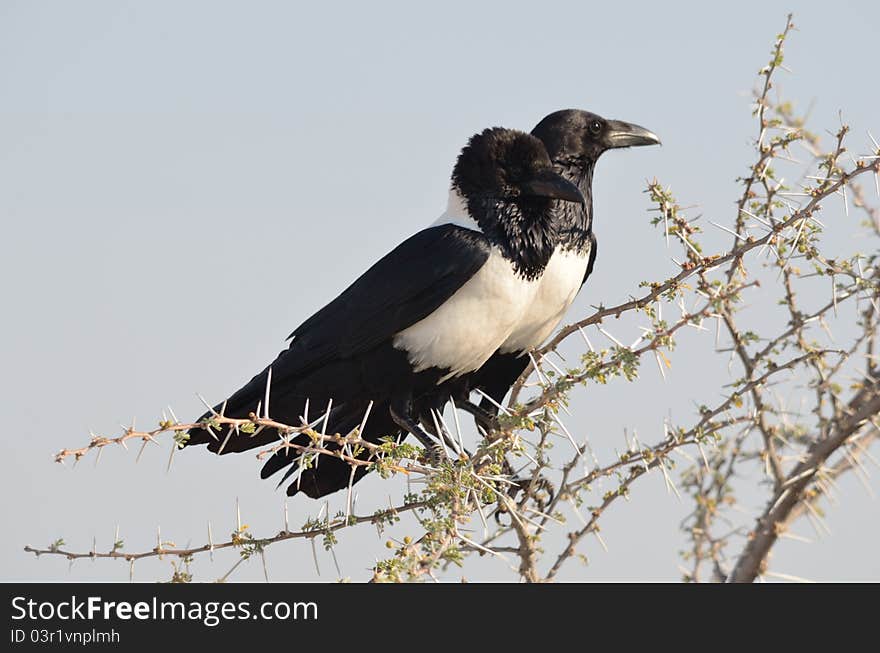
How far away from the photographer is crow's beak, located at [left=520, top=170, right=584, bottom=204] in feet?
16.8

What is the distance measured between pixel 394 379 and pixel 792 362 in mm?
1755

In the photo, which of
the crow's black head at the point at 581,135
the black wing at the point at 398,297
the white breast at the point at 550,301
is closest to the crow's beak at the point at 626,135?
the crow's black head at the point at 581,135

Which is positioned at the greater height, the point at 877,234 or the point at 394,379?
the point at 394,379

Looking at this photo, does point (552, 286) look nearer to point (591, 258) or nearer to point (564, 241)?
point (564, 241)

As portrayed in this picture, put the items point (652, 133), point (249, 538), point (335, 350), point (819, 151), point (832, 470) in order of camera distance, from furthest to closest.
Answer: point (652, 133), point (335, 350), point (819, 151), point (832, 470), point (249, 538)

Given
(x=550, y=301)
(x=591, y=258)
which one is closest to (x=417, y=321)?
(x=550, y=301)

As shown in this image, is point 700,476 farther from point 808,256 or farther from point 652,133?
point 652,133

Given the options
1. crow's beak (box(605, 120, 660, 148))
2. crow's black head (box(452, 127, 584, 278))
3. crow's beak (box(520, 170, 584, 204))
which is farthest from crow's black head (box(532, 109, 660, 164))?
crow's beak (box(520, 170, 584, 204))

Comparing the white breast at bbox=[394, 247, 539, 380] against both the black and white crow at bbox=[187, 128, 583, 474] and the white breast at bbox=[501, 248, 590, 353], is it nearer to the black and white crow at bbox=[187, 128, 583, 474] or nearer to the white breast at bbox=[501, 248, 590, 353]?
the black and white crow at bbox=[187, 128, 583, 474]

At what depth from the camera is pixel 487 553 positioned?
11.9 ft

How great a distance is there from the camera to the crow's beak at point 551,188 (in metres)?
5.13

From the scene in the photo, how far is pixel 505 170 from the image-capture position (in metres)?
5.34

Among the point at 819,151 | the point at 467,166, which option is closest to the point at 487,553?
the point at 819,151

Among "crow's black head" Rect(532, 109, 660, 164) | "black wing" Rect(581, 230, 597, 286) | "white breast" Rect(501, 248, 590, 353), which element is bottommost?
"white breast" Rect(501, 248, 590, 353)
